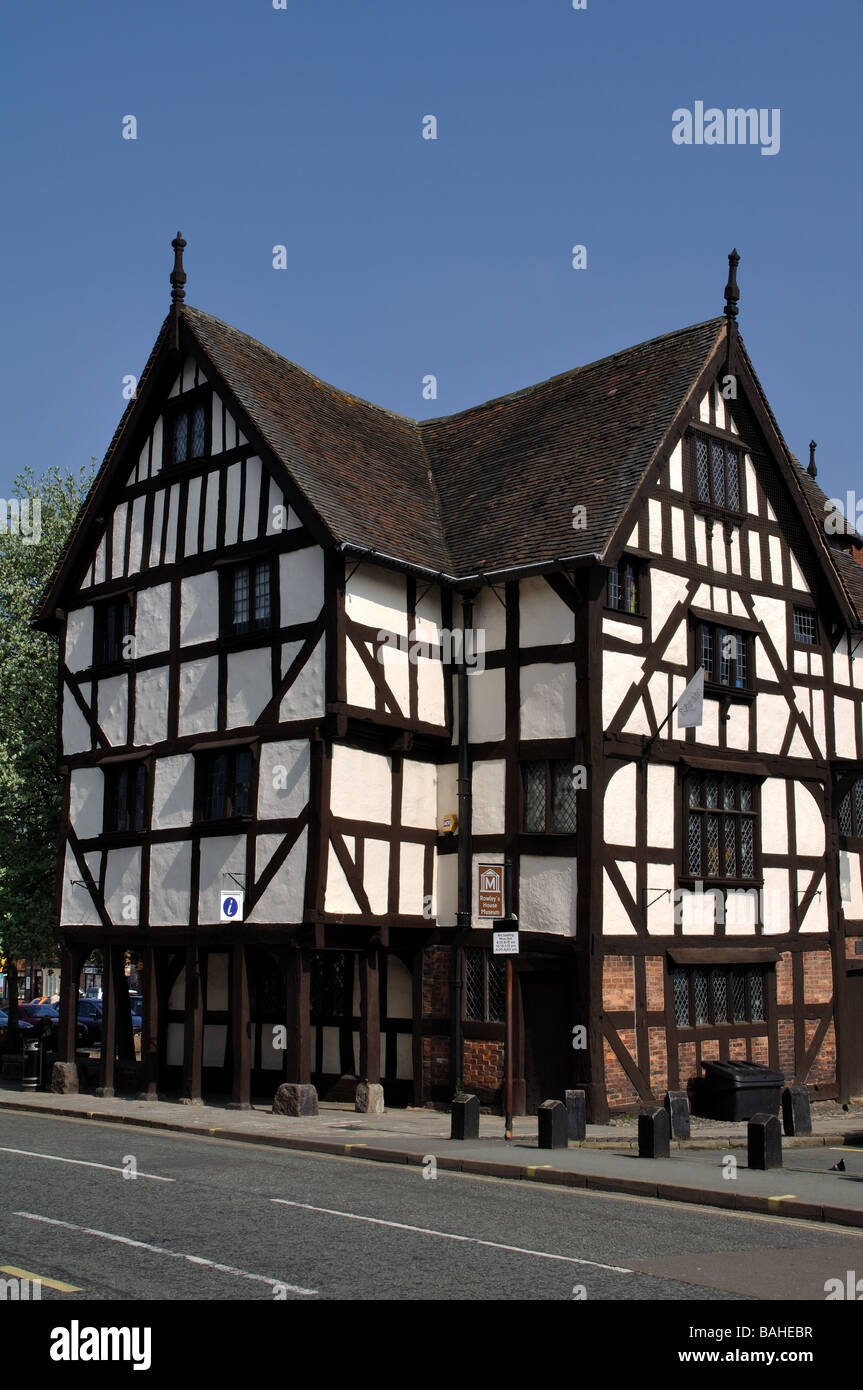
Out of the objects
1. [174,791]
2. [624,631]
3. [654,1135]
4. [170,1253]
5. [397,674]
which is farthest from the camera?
[174,791]

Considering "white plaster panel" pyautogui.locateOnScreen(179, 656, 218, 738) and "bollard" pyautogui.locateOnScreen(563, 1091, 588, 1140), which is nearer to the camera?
"bollard" pyautogui.locateOnScreen(563, 1091, 588, 1140)

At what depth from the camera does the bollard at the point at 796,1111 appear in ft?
61.4

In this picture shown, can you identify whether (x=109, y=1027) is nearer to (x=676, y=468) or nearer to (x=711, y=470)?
(x=676, y=468)

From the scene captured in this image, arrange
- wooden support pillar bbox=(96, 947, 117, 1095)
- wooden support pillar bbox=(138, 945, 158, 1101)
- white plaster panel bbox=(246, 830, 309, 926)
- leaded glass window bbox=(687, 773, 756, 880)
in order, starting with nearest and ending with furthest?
white plaster panel bbox=(246, 830, 309, 926), leaded glass window bbox=(687, 773, 756, 880), wooden support pillar bbox=(138, 945, 158, 1101), wooden support pillar bbox=(96, 947, 117, 1095)

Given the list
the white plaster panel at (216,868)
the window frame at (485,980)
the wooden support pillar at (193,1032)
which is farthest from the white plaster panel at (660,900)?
the wooden support pillar at (193,1032)

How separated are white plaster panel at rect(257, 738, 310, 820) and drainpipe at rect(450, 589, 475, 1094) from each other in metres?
2.64

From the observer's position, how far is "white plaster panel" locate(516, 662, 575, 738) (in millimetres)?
21328

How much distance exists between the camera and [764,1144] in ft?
49.1

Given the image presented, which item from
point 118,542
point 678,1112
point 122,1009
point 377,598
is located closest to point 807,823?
point 678,1112

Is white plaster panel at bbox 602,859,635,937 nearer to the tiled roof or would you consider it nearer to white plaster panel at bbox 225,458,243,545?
the tiled roof

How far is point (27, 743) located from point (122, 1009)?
7.90 m

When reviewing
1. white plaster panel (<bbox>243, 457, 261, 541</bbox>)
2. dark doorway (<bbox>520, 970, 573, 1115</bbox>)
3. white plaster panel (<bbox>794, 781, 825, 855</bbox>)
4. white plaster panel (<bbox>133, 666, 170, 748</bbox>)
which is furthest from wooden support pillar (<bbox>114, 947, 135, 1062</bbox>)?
white plaster panel (<bbox>794, 781, 825, 855</bbox>)

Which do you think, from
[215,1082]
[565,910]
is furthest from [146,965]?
[565,910]
